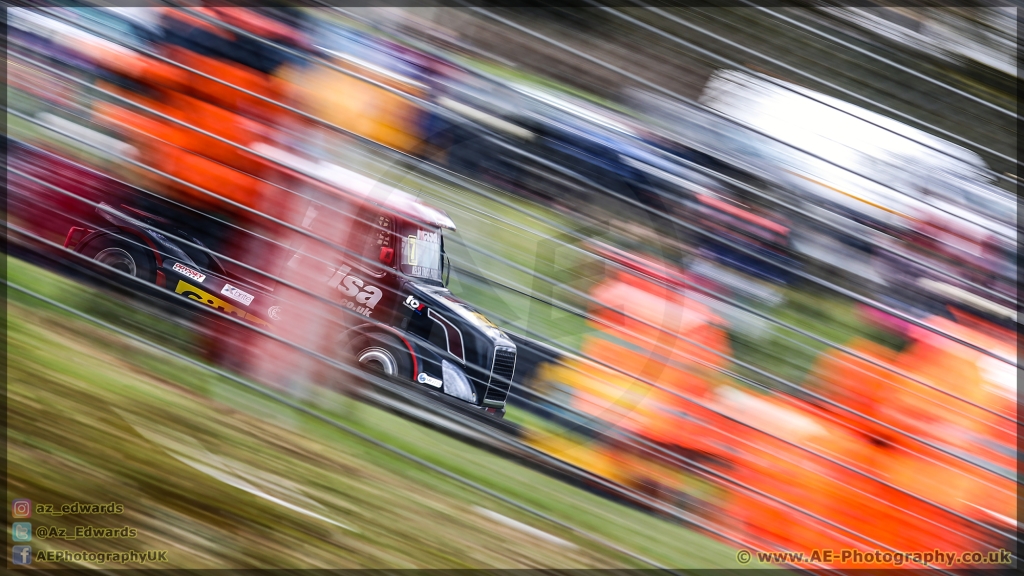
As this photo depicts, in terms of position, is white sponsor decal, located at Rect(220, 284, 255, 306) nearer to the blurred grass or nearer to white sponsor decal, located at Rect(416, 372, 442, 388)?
white sponsor decal, located at Rect(416, 372, 442, 388)


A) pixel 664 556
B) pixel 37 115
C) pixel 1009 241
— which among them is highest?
pixel 1009 241

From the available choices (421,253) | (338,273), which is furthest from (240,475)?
(421,253)

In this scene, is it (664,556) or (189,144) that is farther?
(189,144)

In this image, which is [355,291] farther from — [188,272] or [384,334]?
[188,272]

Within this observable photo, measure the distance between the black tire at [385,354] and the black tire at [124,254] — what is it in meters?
0.74

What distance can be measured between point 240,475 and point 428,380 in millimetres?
1372

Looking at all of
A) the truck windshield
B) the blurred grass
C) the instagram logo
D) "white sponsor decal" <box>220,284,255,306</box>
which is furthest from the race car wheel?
the instagram logo

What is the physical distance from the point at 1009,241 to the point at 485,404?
60.5 inches

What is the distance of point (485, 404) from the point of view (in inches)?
95.3

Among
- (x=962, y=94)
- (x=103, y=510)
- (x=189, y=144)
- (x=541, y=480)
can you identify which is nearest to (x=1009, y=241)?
(x=962, y=94)

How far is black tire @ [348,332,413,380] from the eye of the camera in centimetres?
257

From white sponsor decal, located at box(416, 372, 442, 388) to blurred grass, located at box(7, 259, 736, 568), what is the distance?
122 centimetres

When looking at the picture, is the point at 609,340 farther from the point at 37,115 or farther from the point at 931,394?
the point at 37,115

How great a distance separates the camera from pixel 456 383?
9.18ft
